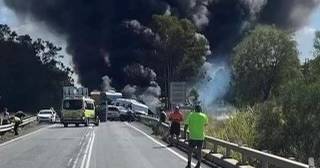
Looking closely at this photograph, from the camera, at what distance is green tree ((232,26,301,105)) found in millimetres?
76375

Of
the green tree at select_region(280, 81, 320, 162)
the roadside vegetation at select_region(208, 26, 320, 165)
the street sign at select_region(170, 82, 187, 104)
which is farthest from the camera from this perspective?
the street sign at select_region(170, 82, 187, 104)

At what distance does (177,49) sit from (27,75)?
25152 mm

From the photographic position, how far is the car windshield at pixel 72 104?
5303 cm

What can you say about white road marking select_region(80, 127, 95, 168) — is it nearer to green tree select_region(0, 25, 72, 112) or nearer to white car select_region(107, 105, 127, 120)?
white car select_region(107, 105, 127, 120)

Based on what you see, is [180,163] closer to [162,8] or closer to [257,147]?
[257,147]

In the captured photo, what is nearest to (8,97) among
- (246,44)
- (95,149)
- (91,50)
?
(91,50)

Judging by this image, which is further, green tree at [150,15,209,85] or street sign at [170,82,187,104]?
green tree at [150,15,209,85]

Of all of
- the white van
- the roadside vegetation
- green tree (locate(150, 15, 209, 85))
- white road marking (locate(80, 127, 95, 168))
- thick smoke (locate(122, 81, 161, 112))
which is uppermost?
green tree (locate(150, 15, 209, 85))

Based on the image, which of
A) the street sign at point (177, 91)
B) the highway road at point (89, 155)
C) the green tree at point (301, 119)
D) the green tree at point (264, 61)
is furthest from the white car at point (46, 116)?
the green tree at point (301, 119)

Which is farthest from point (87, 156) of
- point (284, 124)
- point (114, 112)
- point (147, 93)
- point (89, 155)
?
point (147, 93)

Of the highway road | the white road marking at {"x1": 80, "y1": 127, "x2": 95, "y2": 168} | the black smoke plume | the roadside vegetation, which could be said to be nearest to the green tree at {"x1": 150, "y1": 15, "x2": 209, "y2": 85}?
the black smoke plume

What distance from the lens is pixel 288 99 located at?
29703 mm

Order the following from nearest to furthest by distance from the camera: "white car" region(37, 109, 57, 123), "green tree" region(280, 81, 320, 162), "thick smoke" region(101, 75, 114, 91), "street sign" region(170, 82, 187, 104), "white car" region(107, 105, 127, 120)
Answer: "green tree" region(280, 81, 320, 162) → "street sign" region(170, 82, 187, 104) → "white car" region(37, 109, 57, 123) → "white car" region(107, 105, 127, 120) → "thick smoke" region(101, 75, 114, 91)

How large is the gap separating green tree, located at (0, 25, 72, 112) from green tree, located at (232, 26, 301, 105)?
34125 millimetres
